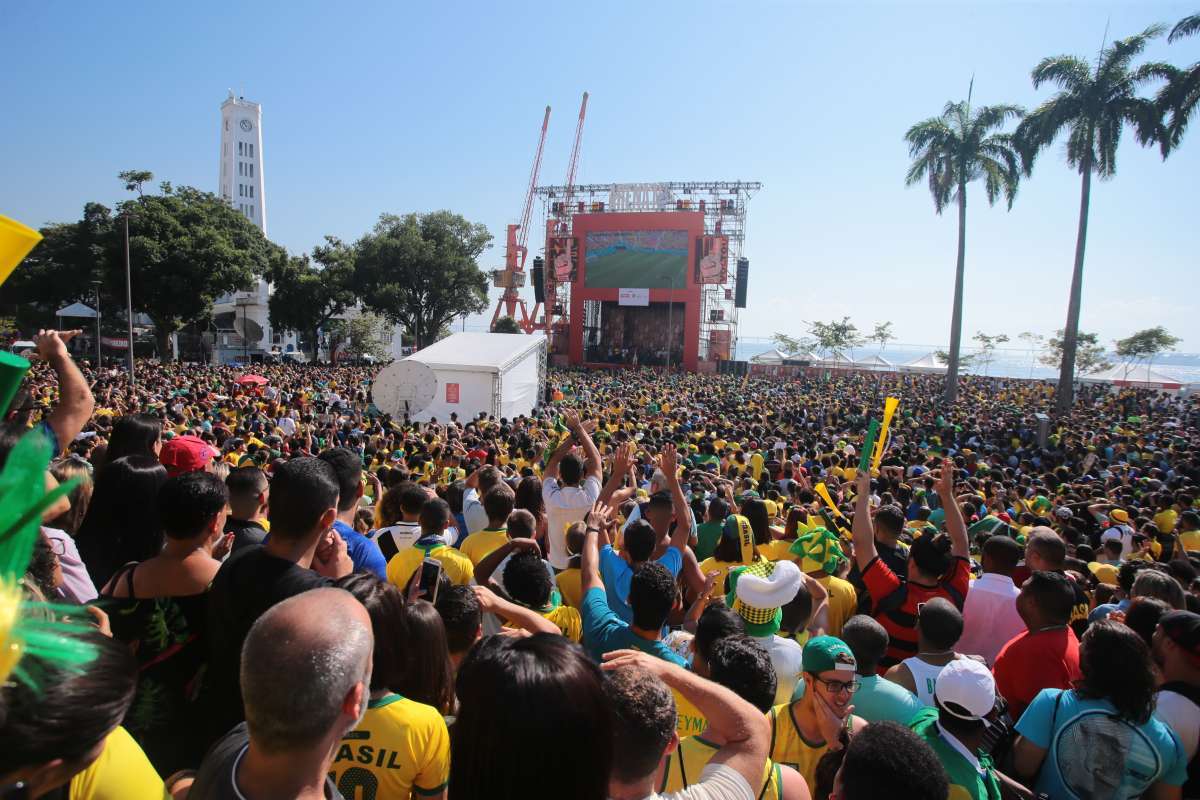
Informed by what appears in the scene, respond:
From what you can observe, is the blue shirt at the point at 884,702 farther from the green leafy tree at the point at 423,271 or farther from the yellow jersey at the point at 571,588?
the green leafy tree at the point at 423,271

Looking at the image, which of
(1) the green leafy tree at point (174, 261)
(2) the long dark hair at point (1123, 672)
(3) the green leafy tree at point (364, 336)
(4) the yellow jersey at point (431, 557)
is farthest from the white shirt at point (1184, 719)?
(3) the green leafy tree at point (364, 336)

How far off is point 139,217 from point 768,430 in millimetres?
33226

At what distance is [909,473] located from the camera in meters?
10.8

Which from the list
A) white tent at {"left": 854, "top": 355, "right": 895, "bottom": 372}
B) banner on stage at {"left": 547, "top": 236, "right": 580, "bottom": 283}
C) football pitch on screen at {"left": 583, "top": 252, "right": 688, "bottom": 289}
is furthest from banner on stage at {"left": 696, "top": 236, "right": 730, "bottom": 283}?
white tent at {"left": 854, "top": 355, "right": 895, "bottom": 372}

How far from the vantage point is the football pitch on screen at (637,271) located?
4566 centimetres

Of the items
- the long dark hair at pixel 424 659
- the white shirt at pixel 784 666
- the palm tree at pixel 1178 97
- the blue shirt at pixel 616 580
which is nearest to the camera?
the long dark hair at pixel 424 659

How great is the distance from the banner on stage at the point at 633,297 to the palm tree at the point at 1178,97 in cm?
2895

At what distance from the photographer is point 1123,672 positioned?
2.29 metres

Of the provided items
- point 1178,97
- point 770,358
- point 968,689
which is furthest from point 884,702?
point 770,358

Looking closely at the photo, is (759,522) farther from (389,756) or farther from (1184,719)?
(389,756)

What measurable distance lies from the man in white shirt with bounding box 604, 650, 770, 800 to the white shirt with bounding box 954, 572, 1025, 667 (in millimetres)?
2804

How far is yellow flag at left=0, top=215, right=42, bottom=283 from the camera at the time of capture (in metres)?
1.23

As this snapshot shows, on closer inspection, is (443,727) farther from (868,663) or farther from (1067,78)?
(1067,78)

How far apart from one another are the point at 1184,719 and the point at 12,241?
12.7 ft
